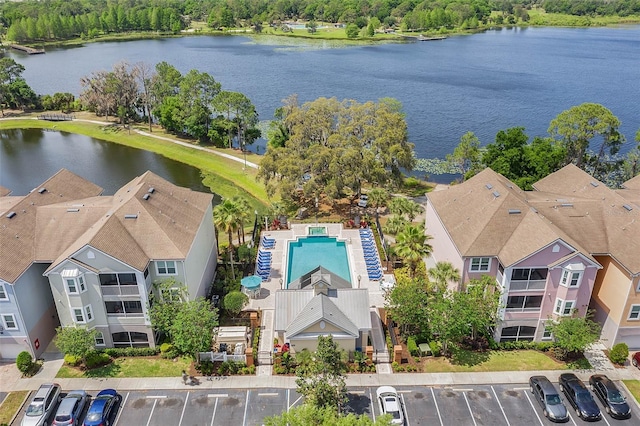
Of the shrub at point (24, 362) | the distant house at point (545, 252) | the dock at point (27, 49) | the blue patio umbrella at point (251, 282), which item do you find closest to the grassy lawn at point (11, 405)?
the shrub at point (24, 362)

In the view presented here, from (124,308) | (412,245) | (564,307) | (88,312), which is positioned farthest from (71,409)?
(564,307)

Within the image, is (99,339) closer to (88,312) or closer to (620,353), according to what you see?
(88,312)

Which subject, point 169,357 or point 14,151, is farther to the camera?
point 14,151

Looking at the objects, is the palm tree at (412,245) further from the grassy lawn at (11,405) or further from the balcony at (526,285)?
the grassy lawn at (11,405)

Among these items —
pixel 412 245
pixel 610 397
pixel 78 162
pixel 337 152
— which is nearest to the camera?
pixel 610 397

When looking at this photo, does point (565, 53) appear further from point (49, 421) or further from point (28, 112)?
point (49, 421)

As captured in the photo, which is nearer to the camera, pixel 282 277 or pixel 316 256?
pixel 282 277

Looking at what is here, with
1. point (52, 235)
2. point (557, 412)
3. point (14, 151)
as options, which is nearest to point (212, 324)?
point (52, 235)
